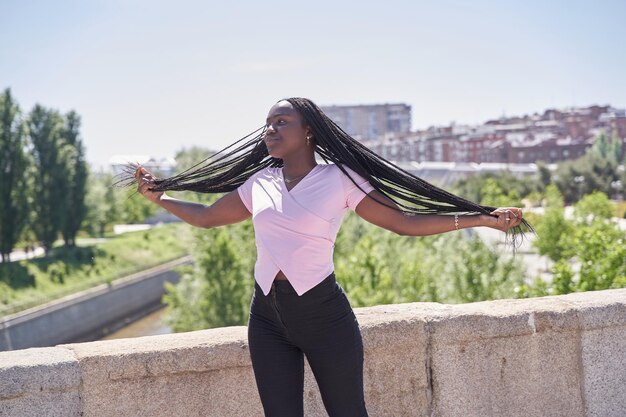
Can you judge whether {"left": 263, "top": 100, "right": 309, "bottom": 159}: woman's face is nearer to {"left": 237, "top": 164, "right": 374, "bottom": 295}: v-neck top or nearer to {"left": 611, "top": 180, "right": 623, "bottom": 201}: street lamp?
{"left": 237, "top": 164, "right": 374, "bottom": 295}: v-neck top

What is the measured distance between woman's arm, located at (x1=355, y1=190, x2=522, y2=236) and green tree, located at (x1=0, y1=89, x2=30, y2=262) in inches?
1645

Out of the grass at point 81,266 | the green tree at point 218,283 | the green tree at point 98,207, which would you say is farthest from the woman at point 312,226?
the green tree at point 98,207

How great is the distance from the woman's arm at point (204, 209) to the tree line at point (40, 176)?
4078 cm

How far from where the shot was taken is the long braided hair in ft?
10.7

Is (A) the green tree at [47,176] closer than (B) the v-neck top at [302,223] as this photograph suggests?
No

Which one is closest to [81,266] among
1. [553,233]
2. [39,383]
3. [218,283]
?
[218,283]

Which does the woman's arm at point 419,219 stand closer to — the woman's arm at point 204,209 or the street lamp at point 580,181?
the woman's arm at point 204,209

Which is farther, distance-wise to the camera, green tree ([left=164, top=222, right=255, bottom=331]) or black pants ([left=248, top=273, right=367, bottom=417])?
green tree ([left=164, top=222, right=255, bottom=331])

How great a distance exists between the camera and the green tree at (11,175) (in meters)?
42.2

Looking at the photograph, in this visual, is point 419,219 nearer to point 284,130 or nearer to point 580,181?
point 284,130

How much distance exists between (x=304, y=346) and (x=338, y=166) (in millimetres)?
742

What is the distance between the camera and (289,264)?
301 centimetres

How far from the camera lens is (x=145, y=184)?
12.2 ft

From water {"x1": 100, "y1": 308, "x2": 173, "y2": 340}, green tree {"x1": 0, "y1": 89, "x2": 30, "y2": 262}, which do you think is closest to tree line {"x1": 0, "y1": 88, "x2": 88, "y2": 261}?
green tree {"x1": 0, "y1": 89, "x2": 30, "y2": 262}
